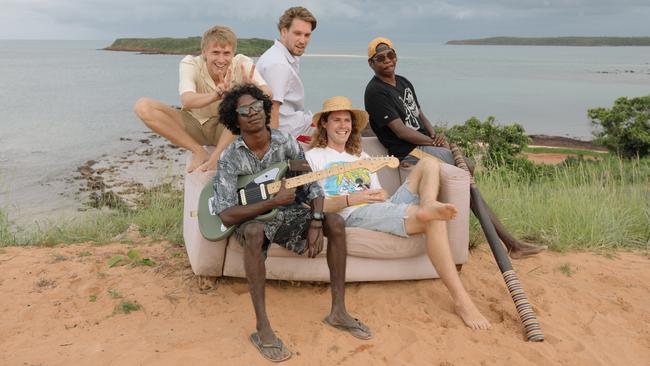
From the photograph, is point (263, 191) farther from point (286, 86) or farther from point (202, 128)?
point (202, 128)

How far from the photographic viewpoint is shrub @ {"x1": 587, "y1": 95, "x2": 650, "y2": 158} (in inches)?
562

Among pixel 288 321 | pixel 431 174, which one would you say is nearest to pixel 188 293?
pixel 288 321

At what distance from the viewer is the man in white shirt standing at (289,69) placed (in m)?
4.65

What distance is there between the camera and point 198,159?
14.6 feet

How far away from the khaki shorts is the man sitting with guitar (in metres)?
1.21

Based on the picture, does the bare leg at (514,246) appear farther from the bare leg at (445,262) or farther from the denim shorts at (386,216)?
the bare leg at (445,262)

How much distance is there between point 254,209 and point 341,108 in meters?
1.14

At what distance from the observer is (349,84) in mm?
36156

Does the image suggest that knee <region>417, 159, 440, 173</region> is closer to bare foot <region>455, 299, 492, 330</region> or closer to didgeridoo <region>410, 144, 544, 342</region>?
didgeridoo <region>410, 144, 544, 342</region>

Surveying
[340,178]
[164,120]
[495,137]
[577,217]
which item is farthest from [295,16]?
[495,137]

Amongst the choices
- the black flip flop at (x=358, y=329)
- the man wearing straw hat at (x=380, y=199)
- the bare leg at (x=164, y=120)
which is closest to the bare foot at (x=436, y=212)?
the man wearing straw hat at (x=380, y=199)

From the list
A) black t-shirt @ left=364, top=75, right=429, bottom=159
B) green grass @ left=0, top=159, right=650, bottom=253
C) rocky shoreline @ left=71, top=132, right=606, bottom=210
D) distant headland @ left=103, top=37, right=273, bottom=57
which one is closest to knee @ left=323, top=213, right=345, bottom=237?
black t-shirt @ left=364, top=75, right=429, bottom=159

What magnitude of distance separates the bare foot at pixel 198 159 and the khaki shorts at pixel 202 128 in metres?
0.38

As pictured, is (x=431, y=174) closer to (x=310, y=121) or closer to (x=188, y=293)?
(x=310, y=121)
